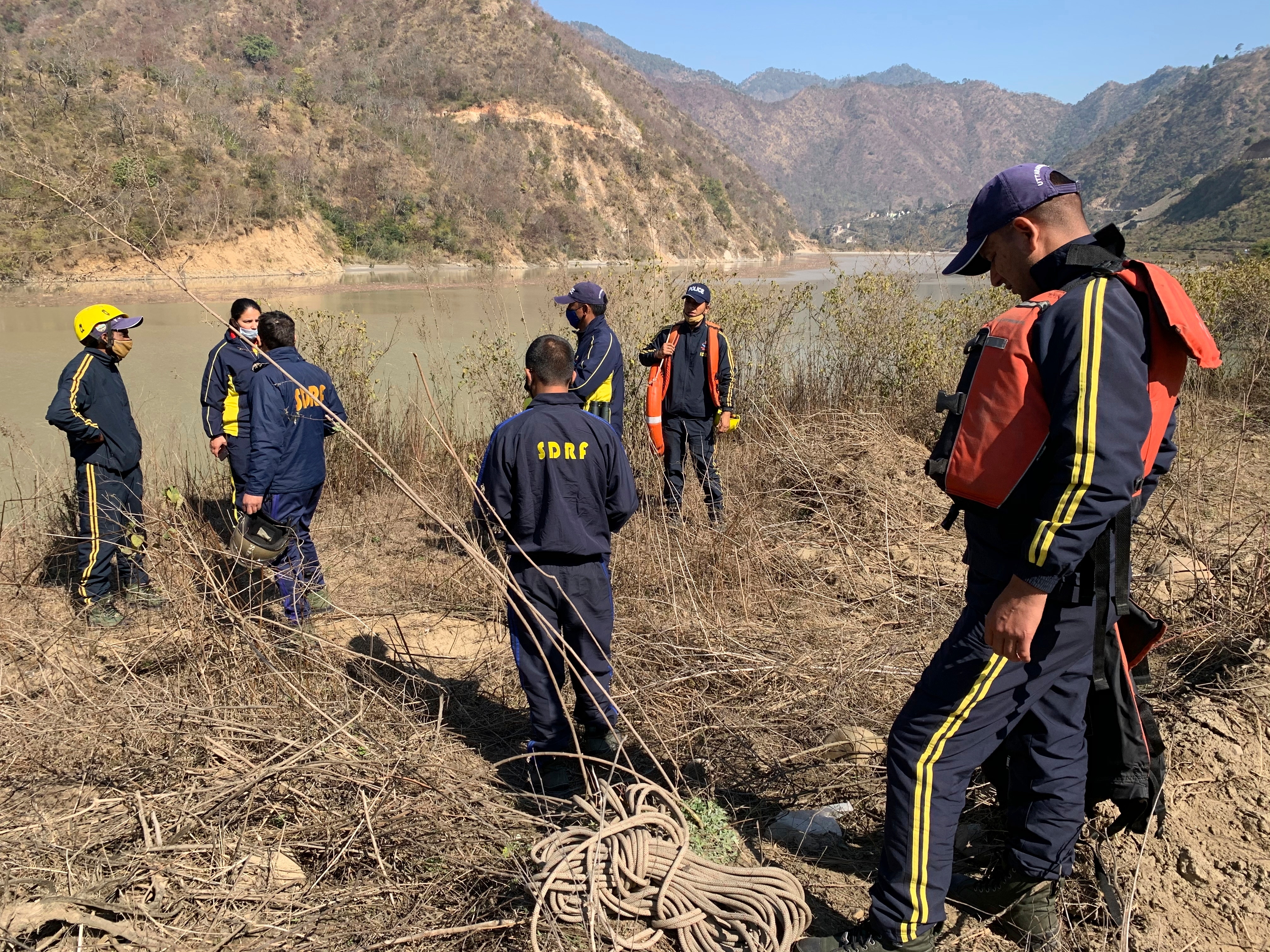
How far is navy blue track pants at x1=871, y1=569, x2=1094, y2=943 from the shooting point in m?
1.72

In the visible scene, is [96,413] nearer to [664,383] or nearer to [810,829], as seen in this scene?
[664,383]

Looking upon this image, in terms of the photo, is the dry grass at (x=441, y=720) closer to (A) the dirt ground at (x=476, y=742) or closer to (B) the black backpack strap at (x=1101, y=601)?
(A) the dirt ground at (x=476, y=742)

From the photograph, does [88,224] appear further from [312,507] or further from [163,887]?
[312,507]

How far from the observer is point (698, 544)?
175 inches

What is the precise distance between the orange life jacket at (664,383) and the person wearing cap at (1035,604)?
12.2 feet

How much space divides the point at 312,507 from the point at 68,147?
32602 millimetres

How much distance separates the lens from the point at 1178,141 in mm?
95250

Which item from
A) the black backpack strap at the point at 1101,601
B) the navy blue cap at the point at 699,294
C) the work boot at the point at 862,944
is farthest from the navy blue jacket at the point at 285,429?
the black backpack strap at the point at 1101,601

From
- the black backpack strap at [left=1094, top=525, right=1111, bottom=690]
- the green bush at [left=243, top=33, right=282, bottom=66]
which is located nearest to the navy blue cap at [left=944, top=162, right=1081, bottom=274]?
the black backpack strap at [left=1094, top=525, right=1111, bottom=690]

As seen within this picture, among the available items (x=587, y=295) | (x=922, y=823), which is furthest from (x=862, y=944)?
(x=587, y=295)

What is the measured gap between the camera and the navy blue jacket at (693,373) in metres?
5.62

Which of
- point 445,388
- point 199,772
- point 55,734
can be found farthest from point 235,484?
point 445,388

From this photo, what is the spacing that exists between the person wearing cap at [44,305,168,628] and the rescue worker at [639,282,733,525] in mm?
3314

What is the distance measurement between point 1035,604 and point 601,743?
180 cm
